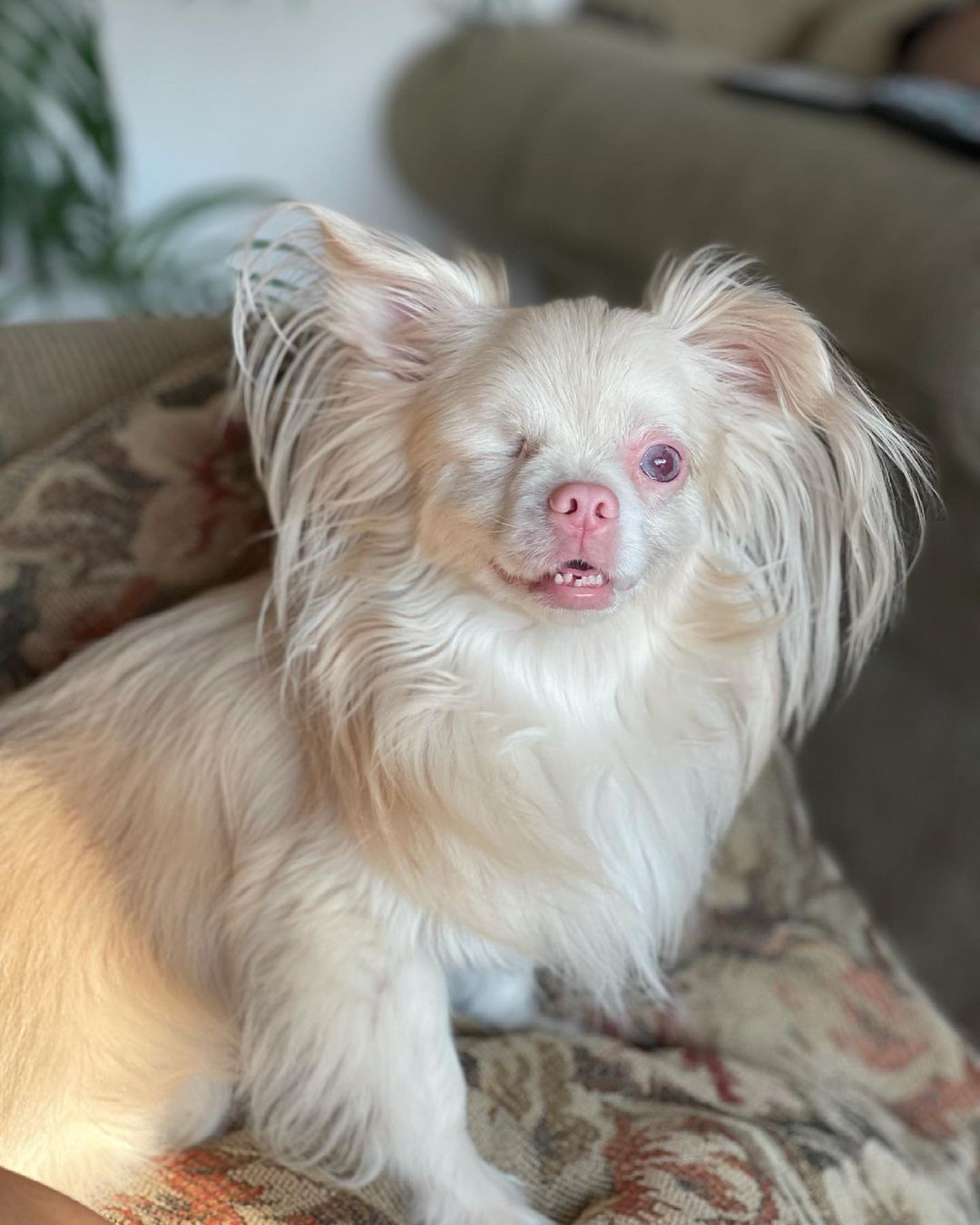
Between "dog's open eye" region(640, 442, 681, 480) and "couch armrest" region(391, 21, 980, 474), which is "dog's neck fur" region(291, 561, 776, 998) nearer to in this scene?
"dog's open eye" region(640, 442, 681, 480)

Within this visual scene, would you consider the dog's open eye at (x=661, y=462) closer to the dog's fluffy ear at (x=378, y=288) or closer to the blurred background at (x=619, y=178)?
the dog's fluffy ear at (x=378, y=288)

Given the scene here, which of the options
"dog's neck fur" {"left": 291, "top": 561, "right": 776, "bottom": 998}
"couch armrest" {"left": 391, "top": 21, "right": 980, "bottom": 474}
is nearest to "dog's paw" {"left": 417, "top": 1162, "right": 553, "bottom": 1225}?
"dog's neck fur" {"left": 291, "top": 561, "right": 776, "bottom": 998}

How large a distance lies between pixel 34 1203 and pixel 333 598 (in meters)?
0.49

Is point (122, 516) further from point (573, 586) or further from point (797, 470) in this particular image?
point (797, 470)

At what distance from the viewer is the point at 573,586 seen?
92 centimetres

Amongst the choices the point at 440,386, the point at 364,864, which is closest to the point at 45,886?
the point at 364,864

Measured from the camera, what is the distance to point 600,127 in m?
2.33

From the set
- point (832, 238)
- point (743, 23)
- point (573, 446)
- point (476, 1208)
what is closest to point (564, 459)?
point (573, 446)

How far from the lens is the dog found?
A: 967 millimetres

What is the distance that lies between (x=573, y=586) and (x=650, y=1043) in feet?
1.91

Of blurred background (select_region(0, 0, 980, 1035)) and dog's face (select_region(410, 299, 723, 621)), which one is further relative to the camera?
blurred background (select_region(0, 0, 980, 1035))

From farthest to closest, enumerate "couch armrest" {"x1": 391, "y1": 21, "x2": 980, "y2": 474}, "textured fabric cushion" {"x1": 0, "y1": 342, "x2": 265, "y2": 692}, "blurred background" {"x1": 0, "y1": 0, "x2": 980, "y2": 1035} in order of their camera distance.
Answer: "blurred background" {"x1": 0, "y1": 0, "x2": 980, "y2": 1035}
"couch armrest" {"x1": 391, "y1": 21, "x2": 980, "y2": 474}
"textured fabric cushion" {"x1": 0, "y1": 342, "x2": 265, "y2": 692}

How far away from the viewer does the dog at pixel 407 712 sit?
38.1 inches

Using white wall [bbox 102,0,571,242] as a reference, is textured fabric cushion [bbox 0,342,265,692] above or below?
below
